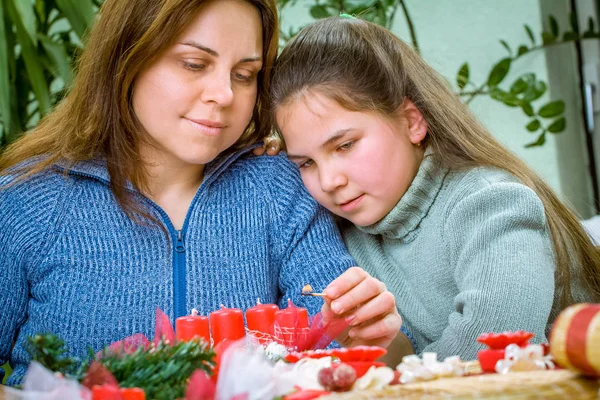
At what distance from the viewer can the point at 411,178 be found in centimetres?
133

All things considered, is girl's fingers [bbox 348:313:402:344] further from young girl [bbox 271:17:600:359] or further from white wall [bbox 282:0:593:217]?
white wall [bbox 282:0:593:217]

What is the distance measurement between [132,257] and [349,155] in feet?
1.33

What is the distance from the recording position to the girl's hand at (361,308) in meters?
0.93

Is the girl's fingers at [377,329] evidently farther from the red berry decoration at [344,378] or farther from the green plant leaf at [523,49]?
the green plant leaf at [523,49]

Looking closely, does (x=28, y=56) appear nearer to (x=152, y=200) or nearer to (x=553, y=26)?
(x=152, y=200)

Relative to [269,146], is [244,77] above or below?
above

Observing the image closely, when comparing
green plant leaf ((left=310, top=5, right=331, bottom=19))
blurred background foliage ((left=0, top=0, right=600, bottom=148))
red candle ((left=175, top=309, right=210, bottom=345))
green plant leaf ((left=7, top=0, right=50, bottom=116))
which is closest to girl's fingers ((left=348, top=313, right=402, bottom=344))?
red candle ((left=175, top=309, right=210, bottom=345))

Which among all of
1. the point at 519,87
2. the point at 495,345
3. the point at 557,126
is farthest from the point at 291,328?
the point at 557,126

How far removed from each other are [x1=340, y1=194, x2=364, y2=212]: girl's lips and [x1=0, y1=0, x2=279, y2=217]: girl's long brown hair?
254 mm

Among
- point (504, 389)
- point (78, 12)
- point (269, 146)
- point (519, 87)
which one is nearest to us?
point (504, 389)

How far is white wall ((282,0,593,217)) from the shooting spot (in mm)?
2857

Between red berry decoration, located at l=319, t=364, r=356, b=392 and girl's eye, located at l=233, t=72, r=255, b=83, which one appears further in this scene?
girl's eye, located at l=233, t=72, r=255, b=83

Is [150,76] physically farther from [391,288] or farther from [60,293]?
[391,288]

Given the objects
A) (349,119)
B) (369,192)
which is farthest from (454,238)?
(349,119)
